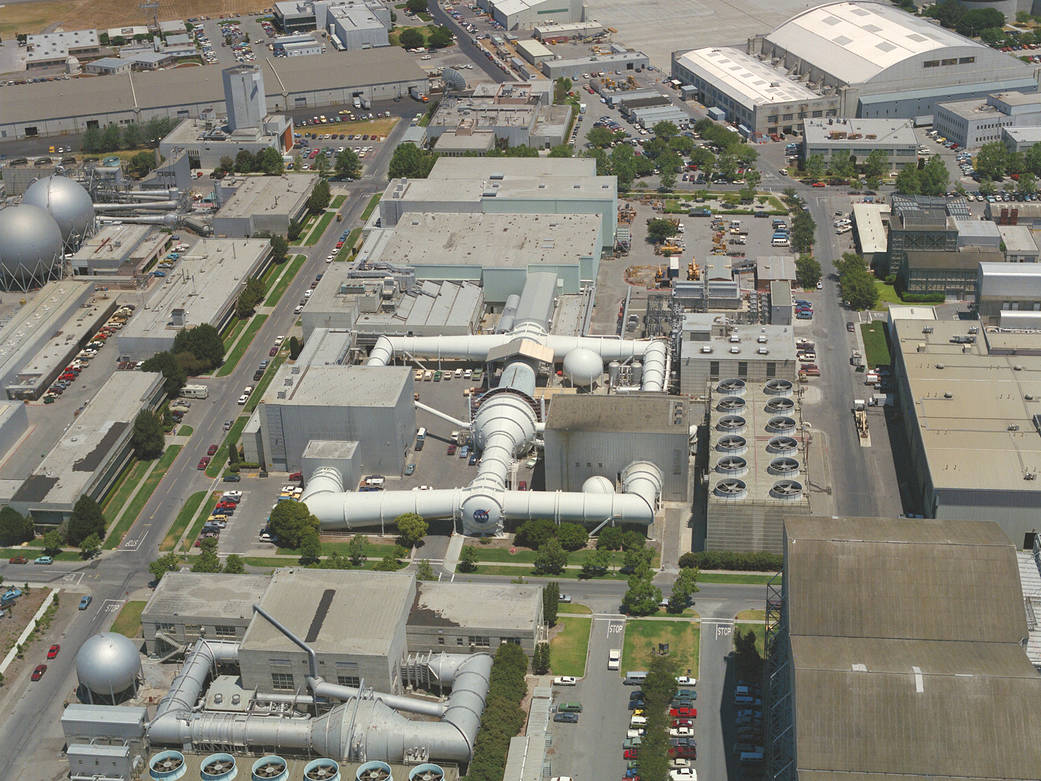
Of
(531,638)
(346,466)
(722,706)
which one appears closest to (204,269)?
(346,466)

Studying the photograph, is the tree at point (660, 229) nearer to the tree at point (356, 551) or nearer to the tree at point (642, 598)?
the tree at point (356, 551)

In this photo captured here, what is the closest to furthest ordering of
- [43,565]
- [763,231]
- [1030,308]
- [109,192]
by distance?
[43,565] < [1030,308] < [763,231] < [109,192]

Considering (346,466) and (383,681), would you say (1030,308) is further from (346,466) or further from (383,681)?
(383,681)

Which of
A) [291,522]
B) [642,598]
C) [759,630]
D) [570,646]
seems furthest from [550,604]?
[291,522]

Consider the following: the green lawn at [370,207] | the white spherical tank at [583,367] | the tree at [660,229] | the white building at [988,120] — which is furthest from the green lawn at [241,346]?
the white building at [988,120]

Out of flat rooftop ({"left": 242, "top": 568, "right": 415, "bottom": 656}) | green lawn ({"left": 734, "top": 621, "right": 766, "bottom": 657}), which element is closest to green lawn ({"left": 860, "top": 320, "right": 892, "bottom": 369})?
green lawn ({"left": 734, "top": 621, "right": 766, "bottom": 657})
